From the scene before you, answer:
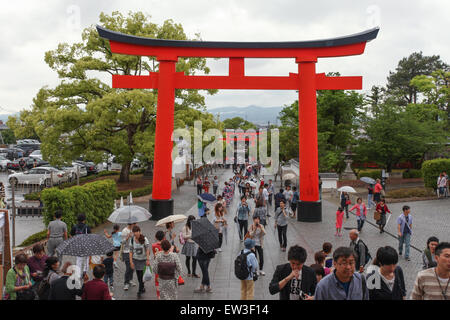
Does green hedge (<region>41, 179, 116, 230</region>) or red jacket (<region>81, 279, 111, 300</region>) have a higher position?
green hedge (<region>41, 179, 116, 230</region>)

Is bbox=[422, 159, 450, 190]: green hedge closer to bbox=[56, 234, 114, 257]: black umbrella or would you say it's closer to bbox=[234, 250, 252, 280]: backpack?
bbox=[234, 250, 252, 280]: backpack

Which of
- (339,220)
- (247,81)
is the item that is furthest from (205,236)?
(247,81)

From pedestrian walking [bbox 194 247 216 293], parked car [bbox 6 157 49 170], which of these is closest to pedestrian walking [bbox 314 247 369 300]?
pedestrian walking [bbox 194 247 216 293]

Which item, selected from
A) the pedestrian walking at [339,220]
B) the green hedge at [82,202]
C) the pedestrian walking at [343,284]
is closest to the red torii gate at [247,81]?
the green hedge at [82,202]

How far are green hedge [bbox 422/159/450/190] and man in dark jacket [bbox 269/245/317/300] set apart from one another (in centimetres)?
2057

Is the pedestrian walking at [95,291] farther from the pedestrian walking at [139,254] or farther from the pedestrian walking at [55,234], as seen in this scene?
the pedestrian walking at [55,234]

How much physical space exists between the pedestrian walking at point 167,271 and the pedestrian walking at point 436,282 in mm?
3691

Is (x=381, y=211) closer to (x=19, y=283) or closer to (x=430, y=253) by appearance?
(x=430, y=253)

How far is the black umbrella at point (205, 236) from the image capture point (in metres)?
7.03

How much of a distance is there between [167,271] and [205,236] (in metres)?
1.25

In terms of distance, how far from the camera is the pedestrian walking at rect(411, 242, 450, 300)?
413 cm

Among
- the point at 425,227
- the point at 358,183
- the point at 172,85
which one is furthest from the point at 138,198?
the point at 358,183

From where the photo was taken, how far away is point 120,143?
2212cm

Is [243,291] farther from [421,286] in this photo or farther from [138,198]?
[138,198]
